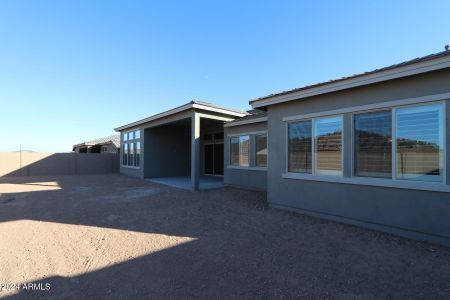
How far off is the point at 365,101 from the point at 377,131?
686mm

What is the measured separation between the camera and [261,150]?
32.7 feet

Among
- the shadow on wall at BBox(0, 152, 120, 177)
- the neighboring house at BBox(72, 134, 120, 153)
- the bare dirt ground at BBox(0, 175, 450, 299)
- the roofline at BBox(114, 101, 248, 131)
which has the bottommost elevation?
the bare dirt ground at BBox(0, 175, 450, 299)

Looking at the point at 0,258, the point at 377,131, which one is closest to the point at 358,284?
the point at 377,131

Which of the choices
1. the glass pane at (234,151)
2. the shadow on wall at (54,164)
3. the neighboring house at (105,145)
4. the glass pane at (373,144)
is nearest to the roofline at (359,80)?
the glass pane at (373,144)

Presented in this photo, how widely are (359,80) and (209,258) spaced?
4.60 meters

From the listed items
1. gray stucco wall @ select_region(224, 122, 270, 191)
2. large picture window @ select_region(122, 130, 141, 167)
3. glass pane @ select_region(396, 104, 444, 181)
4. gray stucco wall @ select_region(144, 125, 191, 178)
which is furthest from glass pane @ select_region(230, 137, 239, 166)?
glass pane @ select_region(396, 104, 444, 181)

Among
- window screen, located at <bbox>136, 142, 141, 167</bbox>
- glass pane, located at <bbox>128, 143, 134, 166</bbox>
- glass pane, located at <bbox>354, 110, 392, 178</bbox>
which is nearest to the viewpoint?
glass pane, located at <bbox>354, 110, 392, 178</bbox>

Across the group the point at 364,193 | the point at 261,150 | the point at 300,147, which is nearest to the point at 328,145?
the point at 300,147

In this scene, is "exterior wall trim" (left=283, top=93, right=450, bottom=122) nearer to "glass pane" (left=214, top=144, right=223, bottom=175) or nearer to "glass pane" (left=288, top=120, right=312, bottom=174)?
"glass pane" (left=288, top=120, right=312, bottom=174)

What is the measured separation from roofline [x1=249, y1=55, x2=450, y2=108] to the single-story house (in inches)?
0.6

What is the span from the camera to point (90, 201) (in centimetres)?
794

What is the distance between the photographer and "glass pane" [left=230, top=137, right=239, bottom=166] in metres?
11.1

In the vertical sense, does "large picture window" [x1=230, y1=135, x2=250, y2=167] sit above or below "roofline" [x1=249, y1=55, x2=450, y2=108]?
below

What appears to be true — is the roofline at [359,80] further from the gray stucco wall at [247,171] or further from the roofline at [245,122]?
the gray stucco wall at [247,171]
